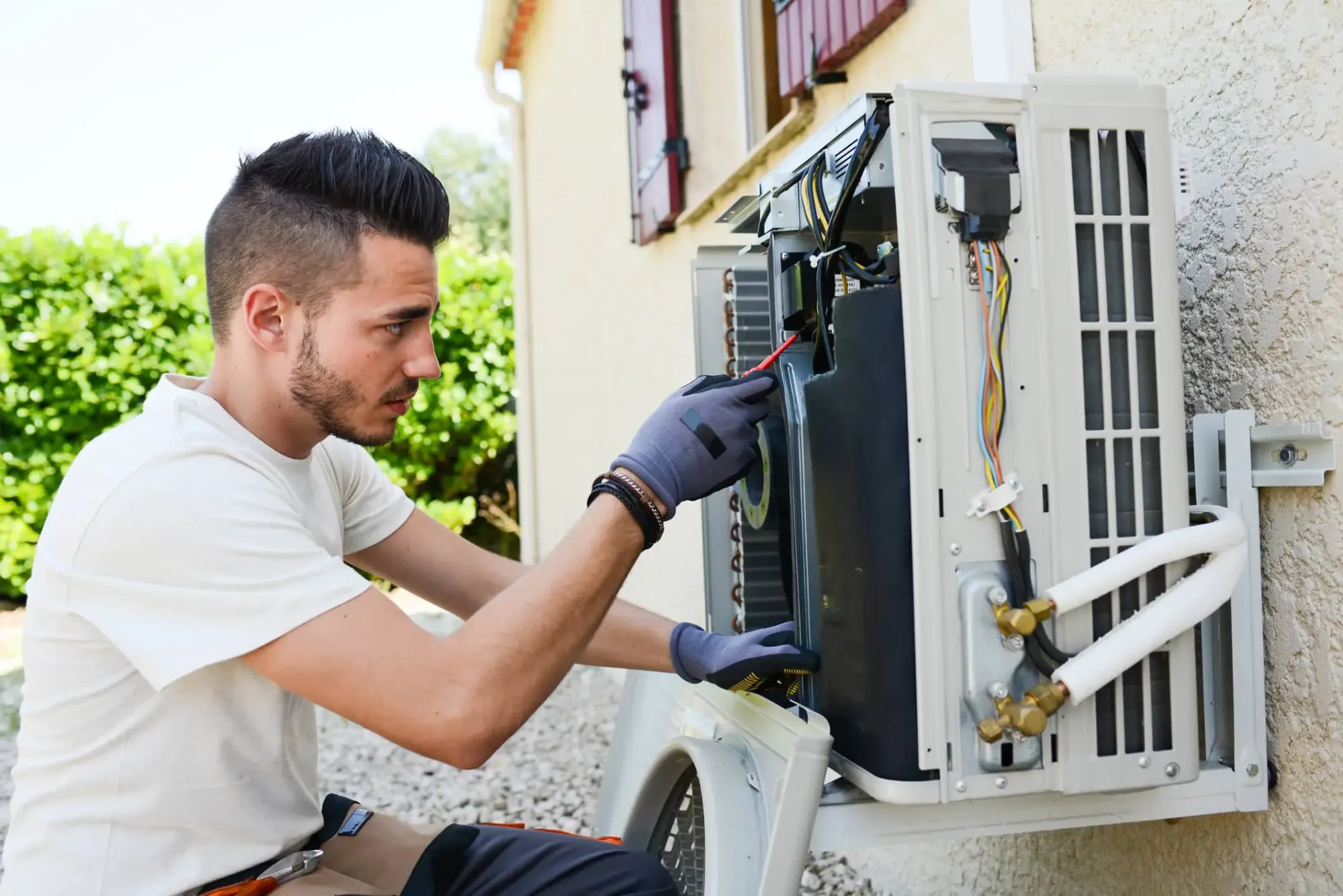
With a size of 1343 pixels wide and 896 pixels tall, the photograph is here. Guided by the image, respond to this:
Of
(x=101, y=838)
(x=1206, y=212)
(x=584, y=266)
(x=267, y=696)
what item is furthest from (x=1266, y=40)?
(x=584, y=266)

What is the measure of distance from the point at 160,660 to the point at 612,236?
4.15 meters

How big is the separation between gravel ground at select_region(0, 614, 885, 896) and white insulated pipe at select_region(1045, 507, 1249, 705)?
1820 millimetres

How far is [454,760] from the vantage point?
1247 mm

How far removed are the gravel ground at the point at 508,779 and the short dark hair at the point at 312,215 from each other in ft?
5.94

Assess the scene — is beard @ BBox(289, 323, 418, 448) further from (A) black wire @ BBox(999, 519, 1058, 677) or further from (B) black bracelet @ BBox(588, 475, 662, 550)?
(A) black wire @ BBox(999, 519, 1058, 677)

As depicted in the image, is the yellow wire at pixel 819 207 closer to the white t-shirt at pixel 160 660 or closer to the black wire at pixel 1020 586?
the black wire at pixel 1020 586

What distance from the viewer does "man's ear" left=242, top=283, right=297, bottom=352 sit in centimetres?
147

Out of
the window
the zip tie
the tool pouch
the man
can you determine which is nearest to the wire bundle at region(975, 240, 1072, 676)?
the zip tie

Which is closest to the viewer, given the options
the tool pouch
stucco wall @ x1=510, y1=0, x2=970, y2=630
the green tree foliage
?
the tool pouch

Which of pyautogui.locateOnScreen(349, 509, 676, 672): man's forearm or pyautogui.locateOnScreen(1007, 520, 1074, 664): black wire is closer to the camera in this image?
pyautogui.locateOnScreen(1007, 520, 1074, 664): black wire

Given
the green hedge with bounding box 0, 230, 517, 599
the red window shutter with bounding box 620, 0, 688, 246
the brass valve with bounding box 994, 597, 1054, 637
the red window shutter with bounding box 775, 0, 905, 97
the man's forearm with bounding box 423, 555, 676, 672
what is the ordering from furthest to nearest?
the green hedge with bounding box 0, 230, 517, 599, the red window shutter with bounding box 620, 0, 688, 246, the red window shutter with bounding box 775, 0, 905, 97, the man's forearm with bounding box 423, 555, 676, 672, the brass valve with bounding box 994, 597, 1054, 637

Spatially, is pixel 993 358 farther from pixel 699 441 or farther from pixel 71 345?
pixel 71 345

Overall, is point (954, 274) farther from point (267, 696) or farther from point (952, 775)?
point (267, 696)

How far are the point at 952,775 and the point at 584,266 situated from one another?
5040mm
